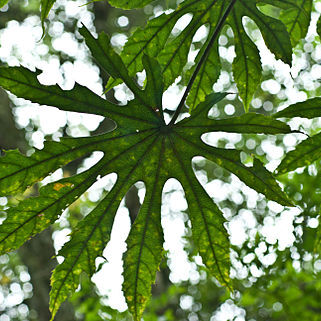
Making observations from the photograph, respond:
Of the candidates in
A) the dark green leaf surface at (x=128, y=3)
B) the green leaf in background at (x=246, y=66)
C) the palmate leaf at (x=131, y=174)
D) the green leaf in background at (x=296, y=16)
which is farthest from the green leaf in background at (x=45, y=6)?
the green leaf in background at (x=296, y=16)

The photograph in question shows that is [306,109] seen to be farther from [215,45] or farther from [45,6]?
[45,6]

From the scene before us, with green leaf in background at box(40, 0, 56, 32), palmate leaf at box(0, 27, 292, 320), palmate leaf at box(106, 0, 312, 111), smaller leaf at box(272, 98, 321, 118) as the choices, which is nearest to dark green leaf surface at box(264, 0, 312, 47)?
palmate leaf at box(106, 0, 312, 111)

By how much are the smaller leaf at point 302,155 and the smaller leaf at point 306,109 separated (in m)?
0.11

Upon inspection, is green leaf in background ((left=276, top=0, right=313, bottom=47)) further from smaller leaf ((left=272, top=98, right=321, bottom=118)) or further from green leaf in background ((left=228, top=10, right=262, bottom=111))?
smaller leaf ((left=272, top=98, right=321, bottom=118))

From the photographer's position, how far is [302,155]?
125 centimetres

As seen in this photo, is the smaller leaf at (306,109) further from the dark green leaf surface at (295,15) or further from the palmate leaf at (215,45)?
the dark green leaf surface at (295,15)

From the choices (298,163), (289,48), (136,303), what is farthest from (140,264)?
(289,48)

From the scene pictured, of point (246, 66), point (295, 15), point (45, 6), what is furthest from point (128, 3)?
point (295, 15)

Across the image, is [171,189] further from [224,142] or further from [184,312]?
[184,312]

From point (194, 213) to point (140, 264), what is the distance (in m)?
0.19

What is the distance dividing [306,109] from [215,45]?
1.26ft

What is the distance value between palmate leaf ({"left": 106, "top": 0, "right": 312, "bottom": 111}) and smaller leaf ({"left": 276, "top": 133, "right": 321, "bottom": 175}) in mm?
213

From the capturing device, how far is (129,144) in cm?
114

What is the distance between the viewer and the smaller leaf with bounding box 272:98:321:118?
112 cm
